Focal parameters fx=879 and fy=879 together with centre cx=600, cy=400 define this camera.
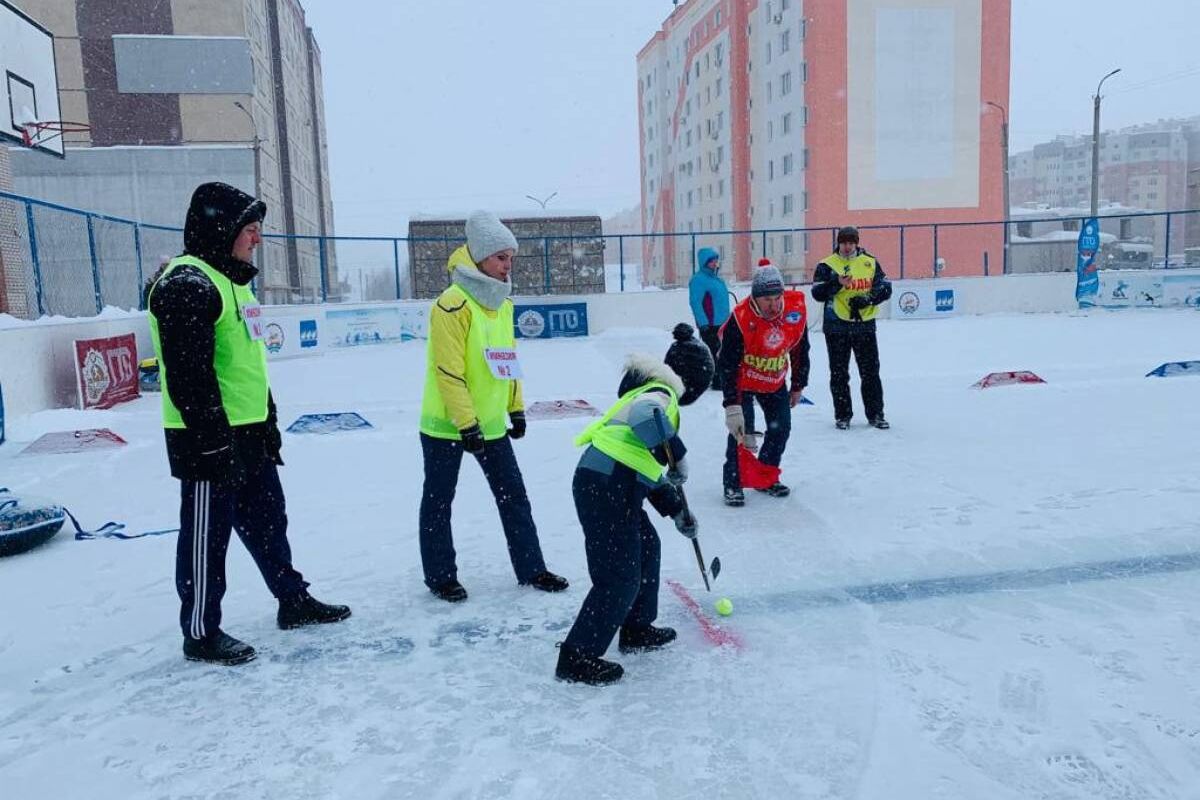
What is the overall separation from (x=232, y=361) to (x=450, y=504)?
1119 millimetres

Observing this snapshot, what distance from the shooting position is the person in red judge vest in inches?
212

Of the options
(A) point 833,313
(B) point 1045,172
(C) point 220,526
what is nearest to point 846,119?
(A) point 833,313

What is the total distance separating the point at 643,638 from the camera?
3.46m

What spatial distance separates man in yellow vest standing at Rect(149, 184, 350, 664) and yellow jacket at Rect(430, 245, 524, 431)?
0.70m

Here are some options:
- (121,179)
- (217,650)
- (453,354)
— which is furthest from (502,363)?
(121,179)

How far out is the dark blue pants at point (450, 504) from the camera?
3939mm

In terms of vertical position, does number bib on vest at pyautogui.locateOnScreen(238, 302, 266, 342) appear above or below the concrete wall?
below

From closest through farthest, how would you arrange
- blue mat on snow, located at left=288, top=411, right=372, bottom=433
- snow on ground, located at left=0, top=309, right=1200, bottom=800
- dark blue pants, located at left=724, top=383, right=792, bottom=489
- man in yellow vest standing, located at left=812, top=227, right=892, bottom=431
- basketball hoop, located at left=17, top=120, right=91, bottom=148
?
1. snow on ground, located at left=0, top=309, right=1200, bottom=800
2. dark blue pants, located at left=724, top=383, right=792, bottom=489
3. man in yellow vest standing, located at left=812, top=227, right=892, bottom=431
4. blue mat on snow, located at left=288, top=411, right=372, bottom=433
5. basketball hoop, located at left=17, top=120, right=91, bottom=148

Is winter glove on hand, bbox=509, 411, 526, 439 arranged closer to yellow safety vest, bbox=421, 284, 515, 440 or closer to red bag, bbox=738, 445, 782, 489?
yellow safety vest, bbox=421, 284, 515, 440

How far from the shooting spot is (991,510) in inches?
204

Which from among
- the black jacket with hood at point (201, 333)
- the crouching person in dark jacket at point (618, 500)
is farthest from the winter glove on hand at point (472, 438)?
the black jacket with hood at point (201, 333)

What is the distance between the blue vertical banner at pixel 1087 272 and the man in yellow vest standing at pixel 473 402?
67.3ft

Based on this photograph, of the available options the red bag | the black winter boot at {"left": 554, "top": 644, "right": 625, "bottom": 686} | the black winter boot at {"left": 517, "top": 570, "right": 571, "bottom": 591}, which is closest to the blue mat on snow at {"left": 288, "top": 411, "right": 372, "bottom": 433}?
the red bag

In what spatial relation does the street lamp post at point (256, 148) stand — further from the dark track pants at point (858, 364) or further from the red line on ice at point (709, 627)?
the red line on ice at point (709, 627)
